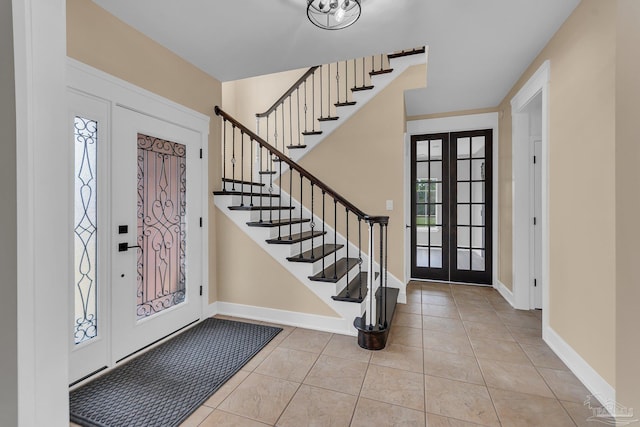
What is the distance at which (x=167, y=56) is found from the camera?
2.65 m

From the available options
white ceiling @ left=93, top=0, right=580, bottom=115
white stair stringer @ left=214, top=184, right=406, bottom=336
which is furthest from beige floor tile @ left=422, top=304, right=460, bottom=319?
white ceiling @ left=93, top=0, right=580, bottom=115

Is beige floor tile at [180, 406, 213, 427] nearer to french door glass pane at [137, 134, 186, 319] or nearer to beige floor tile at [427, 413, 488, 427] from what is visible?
french door glass pane at [137, 134, 186, 319]

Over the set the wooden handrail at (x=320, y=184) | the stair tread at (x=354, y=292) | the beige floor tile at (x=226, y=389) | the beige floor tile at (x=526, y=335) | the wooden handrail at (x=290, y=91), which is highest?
the wooden handrail at (x=290, y=91)

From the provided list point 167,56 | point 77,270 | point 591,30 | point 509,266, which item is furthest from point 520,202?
point 77,270

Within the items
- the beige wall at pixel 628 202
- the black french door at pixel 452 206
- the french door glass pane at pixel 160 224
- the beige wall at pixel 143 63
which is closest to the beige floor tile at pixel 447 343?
the beige wall at pixel 628 202

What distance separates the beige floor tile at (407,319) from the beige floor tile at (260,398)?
56.2 inches

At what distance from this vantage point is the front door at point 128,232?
79.5 inches

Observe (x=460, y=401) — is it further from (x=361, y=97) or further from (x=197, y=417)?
(x=361, y=97)

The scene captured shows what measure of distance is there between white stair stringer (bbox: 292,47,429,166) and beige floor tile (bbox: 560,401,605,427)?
10.9 ft

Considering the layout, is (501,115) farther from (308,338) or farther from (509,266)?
(308,338)

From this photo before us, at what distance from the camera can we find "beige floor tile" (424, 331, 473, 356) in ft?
7.92

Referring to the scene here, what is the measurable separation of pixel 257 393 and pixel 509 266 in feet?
11.3

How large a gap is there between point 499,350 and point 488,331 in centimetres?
38

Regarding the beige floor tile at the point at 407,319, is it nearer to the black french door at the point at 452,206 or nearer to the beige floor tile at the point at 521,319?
the beige floor tile at the point at 521,319
